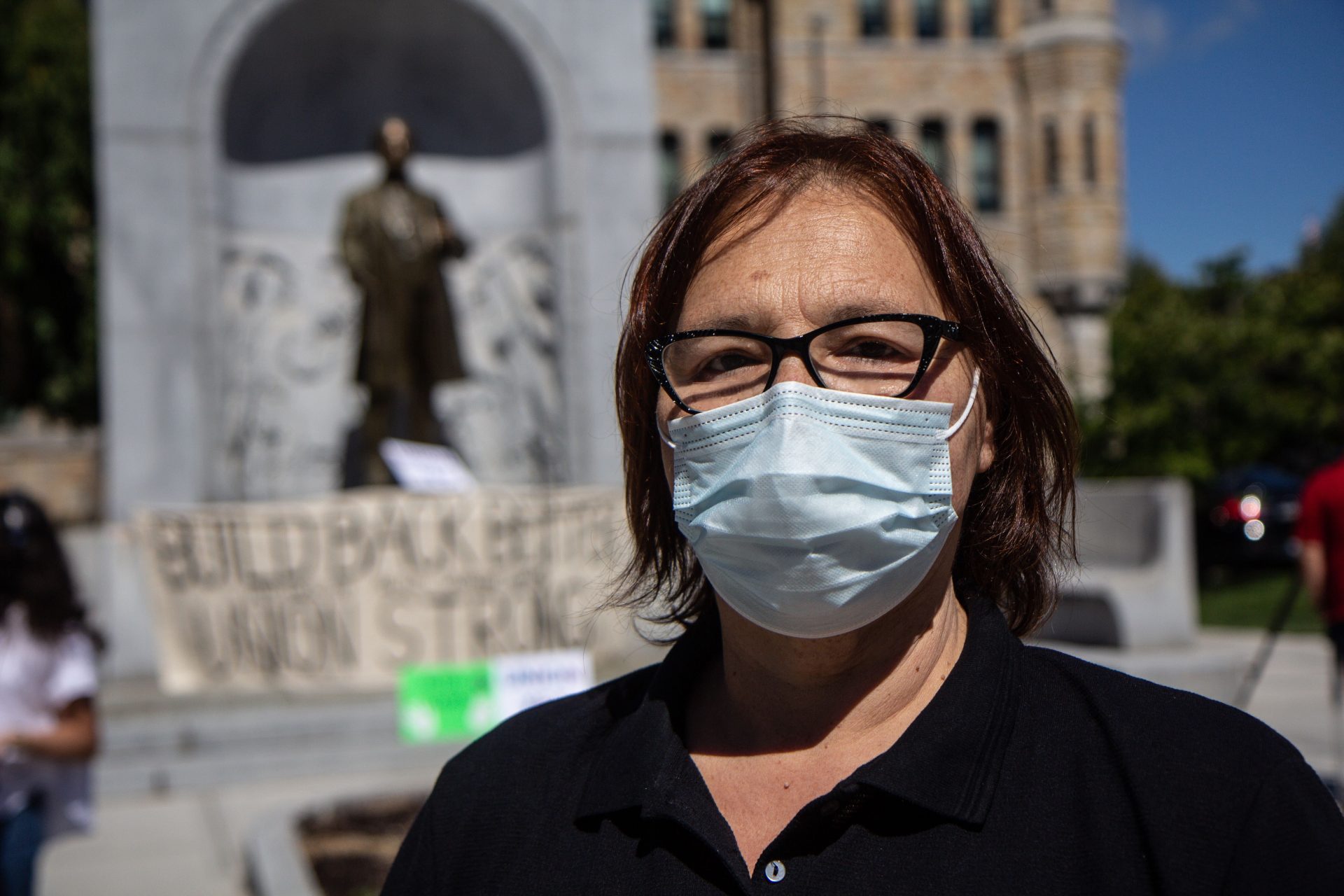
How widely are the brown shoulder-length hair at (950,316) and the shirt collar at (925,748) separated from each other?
6.2 inches

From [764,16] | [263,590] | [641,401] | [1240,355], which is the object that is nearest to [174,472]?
[263,590]

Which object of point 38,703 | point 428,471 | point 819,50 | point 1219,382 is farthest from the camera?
point 819,50

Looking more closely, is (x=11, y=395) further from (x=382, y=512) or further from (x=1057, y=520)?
(x=1057, y=520)

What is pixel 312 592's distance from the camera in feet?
27.3

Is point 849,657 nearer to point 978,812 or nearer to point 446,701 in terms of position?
point 978,812

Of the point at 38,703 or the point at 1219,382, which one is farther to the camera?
the point at 1219,382

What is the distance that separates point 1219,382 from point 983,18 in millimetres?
19548

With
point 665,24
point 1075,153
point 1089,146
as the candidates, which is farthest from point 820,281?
point 1089,146

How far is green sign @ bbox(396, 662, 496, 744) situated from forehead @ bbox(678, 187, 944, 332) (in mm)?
1902

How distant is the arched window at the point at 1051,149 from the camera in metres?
33.2

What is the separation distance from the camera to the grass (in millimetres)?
12820

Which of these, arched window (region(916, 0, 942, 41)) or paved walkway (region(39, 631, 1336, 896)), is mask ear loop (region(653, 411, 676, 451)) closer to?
paved walkway (region(39, 631, 1336, 896))

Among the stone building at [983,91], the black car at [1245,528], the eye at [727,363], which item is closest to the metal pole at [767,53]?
the stone building at [983,91]

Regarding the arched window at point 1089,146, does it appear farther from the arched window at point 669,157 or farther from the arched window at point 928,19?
the arched window at point 669,157
